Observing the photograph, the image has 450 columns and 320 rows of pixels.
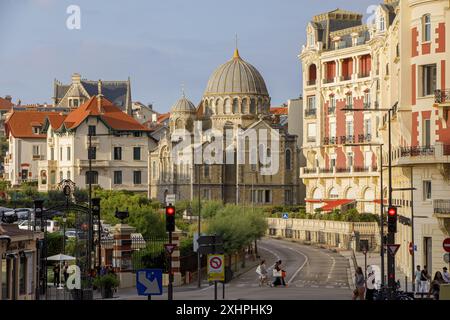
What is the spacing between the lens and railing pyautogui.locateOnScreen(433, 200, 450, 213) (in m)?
56.1

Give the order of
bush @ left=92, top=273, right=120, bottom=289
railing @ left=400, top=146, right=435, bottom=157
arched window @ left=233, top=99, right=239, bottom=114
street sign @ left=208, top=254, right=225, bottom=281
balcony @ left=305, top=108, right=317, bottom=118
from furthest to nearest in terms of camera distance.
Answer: arched window @ left=233, top=99, right=239, bottom=114, balcony @ left=305, top=108, right=317, bottom=118, railing @ left=400, top=146, right=435, bottom=157, bush @ left=92, top=273, right=120, bottom=289, street sign @ left=208, top=254, right=225, bottom=281

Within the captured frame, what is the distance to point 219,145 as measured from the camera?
149 meters

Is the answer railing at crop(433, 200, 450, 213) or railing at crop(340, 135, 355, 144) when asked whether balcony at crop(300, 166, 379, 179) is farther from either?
railing at crop(433, 200, 450, 213)

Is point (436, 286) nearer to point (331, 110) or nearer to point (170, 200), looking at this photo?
point (170, 200)

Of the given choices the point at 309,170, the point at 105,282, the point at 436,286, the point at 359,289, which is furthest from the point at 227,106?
the point at 436,286

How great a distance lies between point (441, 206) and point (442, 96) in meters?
4.85

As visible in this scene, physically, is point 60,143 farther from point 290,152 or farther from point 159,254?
point 159,254

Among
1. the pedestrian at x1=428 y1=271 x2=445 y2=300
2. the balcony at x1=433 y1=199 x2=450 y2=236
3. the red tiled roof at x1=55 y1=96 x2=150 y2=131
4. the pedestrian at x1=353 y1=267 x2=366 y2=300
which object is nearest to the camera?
the pedestrian at x1=428 y1=271 x2=445 y2=300

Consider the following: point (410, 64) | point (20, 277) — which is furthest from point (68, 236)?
point (20, 277)

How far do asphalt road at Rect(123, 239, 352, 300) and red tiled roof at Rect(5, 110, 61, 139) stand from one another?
6287 cm

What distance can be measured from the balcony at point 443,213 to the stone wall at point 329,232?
101 ft

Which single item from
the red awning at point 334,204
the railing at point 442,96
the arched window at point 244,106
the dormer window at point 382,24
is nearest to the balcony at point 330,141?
the red awning at point 334,204

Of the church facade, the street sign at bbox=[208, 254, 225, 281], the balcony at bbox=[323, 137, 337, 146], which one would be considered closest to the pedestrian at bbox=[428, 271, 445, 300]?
the street sign at bbox=[208, 254, 225, 281]
